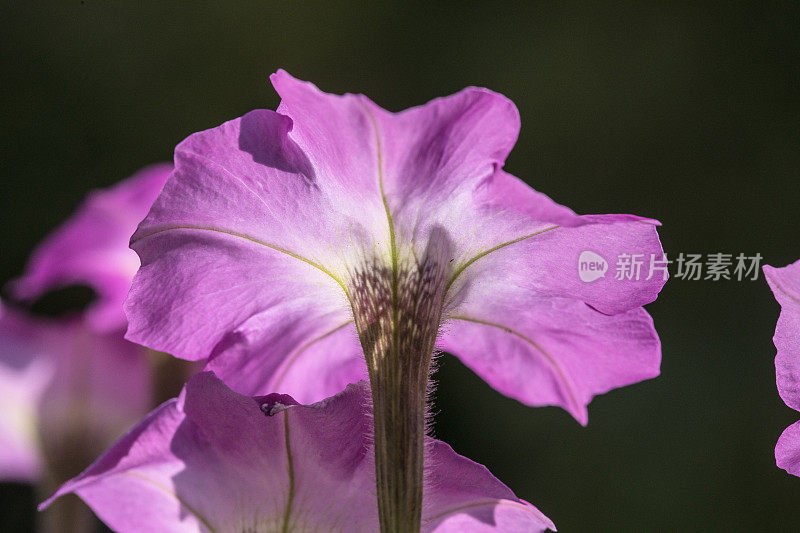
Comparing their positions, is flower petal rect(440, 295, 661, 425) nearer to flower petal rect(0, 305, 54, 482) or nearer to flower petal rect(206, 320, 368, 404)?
flower petal rect(206, 320, 368, 404)

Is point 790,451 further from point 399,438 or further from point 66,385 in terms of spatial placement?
point 66,385

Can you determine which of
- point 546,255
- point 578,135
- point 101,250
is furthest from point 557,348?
point 578,135

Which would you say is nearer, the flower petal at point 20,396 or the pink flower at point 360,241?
the pink flower at point 360,241

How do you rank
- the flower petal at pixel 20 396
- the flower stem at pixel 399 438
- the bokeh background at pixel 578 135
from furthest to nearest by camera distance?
the bokeh background at pixel 578 135 → the flower petal at pixel 20 396 → the flower stem at pixel 399 438

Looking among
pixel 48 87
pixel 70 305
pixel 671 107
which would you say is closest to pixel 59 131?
pixel 48 87

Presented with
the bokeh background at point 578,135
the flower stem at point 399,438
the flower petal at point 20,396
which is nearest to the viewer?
the flower stem at point 399,438

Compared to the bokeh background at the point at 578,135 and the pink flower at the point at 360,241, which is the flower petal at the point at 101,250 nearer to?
the pink flower at the point at 360,241

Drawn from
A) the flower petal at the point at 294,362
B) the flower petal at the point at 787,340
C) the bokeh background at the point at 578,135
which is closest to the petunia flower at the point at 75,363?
the flower petal at the point at 294,362
